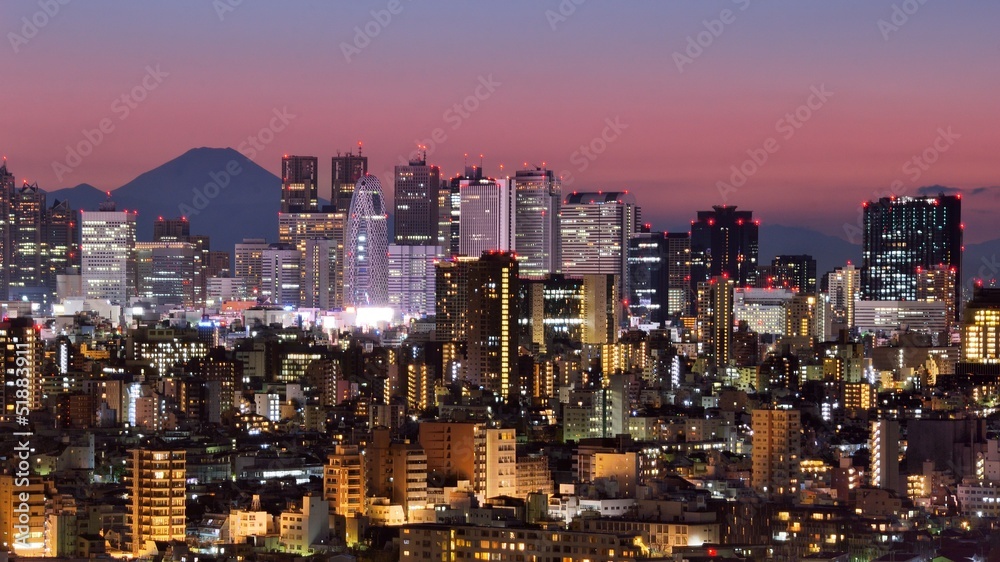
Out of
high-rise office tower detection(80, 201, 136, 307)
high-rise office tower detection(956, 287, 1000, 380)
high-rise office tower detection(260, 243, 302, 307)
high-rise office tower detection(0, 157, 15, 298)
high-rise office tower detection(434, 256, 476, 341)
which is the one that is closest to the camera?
high-rise office tower detection(956, 287, 1000, 380)

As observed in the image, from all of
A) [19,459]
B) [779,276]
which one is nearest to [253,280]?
[779,276]

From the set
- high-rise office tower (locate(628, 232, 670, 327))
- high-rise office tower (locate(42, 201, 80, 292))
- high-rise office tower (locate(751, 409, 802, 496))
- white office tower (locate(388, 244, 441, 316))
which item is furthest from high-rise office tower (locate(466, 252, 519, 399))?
white office tower (locate(388, 244, 441, 316))

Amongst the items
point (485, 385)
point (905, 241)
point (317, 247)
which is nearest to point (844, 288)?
point (905, 241)

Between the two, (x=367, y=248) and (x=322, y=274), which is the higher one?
(x=367, y=248)

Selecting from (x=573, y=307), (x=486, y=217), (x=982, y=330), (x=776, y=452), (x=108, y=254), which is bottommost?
(x=776, y=452)

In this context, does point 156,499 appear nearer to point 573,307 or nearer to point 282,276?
point 573,307

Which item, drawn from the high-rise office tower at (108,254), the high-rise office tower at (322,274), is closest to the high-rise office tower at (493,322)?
the high-rise office tower at (108,254)

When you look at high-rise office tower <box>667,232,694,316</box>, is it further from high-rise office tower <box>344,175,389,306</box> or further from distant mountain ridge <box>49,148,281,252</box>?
distant mountain ridge <box>49,148,281,252</box>
